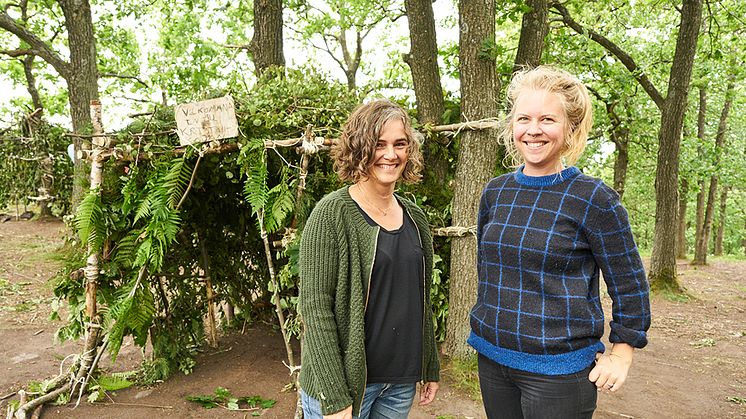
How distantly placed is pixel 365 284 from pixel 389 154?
1.64 feet

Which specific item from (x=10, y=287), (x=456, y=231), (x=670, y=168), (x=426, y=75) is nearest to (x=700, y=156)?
(x=670, y=168)

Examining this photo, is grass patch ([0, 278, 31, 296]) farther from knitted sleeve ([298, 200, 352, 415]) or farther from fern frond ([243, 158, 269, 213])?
knitted sleeve ([298, 200, 352, 415])

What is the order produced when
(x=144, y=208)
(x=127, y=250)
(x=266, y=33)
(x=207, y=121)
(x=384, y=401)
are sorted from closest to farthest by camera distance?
1. (x=384, y=401)
2. (x=207, y=121)
3. (x=144, y=208)
4. (x=127, y=250)
5. (x=266, y=33)

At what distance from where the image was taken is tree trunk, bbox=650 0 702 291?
8344 mm

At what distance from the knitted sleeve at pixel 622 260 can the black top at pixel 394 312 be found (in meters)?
0.68

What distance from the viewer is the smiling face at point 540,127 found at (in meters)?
1.75

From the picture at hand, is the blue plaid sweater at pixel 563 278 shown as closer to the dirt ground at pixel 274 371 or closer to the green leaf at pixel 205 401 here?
the dirt ground at pixel 274 371

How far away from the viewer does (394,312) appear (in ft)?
6.31

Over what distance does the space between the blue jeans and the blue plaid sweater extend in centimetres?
43

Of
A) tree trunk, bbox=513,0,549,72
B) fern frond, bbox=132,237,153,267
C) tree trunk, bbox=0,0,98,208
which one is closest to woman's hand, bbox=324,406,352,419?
fern frond, bbox=132,237,153,267

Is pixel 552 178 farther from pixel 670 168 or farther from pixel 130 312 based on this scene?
pixel 670 168

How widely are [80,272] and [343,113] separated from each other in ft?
7.95

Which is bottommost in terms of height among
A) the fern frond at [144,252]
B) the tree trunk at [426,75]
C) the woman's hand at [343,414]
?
the woman's hand at [343,414]

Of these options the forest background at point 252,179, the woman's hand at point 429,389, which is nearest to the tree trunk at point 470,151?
the forest background at point 252,179
